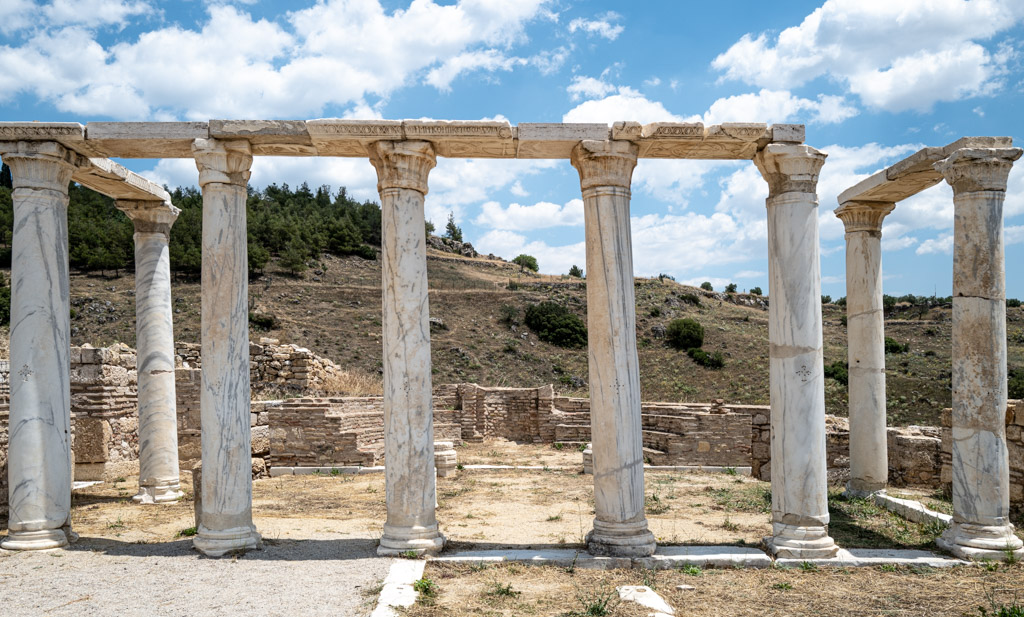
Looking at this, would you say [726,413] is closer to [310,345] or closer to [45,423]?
[45,423]

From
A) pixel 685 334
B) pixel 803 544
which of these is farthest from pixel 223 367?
pixel 685 334

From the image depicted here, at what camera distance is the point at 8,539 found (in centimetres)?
838

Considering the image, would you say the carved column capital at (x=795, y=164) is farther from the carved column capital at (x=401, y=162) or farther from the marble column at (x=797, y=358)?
the carved column capital at (x=401, y=162)

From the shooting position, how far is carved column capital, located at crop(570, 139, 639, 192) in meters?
8.25

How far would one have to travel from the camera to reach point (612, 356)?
8.21 m

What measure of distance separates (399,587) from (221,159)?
5336 mm

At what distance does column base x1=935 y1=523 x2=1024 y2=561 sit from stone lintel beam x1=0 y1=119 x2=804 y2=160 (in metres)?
4.97

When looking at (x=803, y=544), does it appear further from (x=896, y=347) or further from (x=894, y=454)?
(x=896, y=347)

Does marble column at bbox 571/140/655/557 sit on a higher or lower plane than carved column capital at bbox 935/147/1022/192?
lower

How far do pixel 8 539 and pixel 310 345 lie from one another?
94.0ft

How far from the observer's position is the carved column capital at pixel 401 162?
827 cm

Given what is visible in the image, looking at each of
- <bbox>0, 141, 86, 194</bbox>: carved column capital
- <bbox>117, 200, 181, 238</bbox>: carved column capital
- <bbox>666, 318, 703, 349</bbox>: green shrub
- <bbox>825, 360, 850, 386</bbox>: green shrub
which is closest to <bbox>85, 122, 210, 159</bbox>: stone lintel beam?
<bbox>0, 141, 86, 194</bbox>: carved column capital

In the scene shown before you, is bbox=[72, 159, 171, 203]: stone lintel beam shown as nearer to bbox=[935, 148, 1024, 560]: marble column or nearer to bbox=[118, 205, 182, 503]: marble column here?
bbox=[118, 205, 182, 503]: marble column

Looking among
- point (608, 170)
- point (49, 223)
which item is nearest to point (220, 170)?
point (49, 223)
